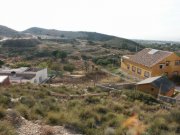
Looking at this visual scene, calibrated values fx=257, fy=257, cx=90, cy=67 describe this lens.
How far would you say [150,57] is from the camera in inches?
1540

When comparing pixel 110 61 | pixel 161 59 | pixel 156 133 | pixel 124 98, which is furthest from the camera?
pixel 110 61

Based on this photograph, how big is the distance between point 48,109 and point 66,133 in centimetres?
334


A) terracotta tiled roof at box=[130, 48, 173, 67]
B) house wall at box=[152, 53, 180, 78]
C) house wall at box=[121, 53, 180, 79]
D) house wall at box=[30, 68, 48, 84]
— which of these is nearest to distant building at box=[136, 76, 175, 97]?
house wall at box=[121, 53, 180, 79]

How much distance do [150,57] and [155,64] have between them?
3.11 metres

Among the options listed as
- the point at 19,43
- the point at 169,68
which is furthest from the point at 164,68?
the point at 19,43

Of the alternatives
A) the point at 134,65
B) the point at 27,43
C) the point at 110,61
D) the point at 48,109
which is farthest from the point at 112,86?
the point at 27,43

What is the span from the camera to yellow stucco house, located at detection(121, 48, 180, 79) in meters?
36.6

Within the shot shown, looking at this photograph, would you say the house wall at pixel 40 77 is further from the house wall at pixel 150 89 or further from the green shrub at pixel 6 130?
the green shrub at pixel 6 130

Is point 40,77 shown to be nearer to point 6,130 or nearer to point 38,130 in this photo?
point 38,130

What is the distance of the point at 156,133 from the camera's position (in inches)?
426

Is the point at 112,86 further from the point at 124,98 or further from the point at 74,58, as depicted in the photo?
the point at 74,58

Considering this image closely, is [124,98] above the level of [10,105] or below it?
below

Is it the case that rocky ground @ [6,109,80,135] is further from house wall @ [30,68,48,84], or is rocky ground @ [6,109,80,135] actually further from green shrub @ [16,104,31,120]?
house wall @ [30,68,48,84]

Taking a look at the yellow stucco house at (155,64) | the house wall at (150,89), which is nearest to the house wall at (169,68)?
the yellow stucco house at (155,64)
